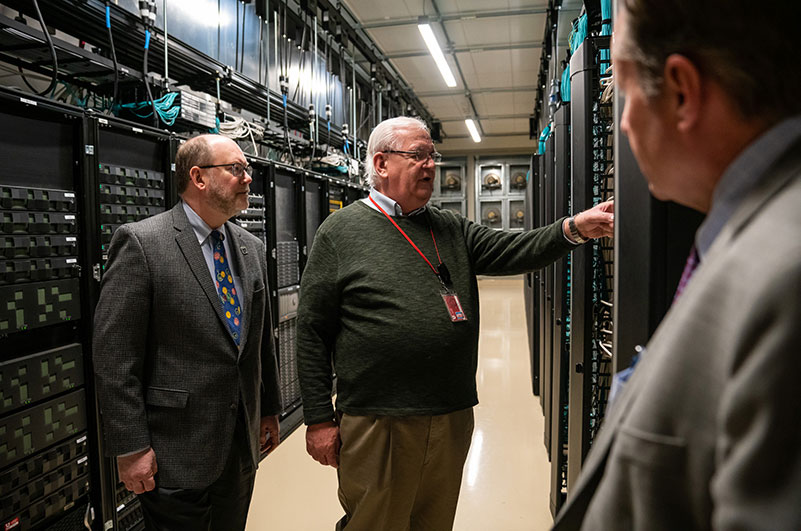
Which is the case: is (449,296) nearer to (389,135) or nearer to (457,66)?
(389,135)

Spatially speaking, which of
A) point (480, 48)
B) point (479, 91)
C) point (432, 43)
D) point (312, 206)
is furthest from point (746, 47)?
point (479, 91)

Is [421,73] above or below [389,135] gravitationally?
above

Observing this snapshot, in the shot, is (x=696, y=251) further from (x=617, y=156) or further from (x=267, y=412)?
(x=267, y=412)

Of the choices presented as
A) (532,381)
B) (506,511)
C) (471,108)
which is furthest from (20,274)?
(471,108)

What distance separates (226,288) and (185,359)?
0.88 ft

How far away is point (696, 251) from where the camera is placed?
60cm

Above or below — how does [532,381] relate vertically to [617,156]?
below

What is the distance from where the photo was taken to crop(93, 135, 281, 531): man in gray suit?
1485 millimetres

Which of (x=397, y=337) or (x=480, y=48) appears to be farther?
(x=480, y=48)

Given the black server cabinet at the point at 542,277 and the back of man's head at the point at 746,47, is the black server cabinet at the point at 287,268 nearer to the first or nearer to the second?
the black server cabinet at the point at 542,277

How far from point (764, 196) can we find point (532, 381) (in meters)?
→ 4.47

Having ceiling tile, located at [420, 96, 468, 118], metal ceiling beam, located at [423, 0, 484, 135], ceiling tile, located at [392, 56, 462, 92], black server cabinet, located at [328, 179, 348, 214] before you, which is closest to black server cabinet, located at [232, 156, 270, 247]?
black server cabinet, located at [328, 179, 348, 214]

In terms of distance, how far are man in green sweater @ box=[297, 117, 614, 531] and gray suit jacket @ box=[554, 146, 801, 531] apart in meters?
1.07

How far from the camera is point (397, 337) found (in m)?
1.55
